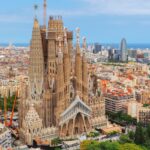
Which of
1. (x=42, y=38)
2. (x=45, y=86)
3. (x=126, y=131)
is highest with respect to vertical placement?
(x=42, y=38)

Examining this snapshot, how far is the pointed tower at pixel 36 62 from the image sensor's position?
27891mm

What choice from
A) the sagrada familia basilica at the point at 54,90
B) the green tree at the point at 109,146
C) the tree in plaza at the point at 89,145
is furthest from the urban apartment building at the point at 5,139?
the green tree at the point at 109,146

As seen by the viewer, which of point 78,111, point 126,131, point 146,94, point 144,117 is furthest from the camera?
point 146,94

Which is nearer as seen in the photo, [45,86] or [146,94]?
[45,86]

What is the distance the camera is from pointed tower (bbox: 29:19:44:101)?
1098 inches

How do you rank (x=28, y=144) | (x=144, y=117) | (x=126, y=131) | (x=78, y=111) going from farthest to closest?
(x=144, y=117), (x=126, y=131), (x=78, y=111), (x=28, y=144)

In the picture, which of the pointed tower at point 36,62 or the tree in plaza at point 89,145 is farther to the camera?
the pointed tower at point 36,62

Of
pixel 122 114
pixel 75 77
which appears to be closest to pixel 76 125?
pixel 75 77

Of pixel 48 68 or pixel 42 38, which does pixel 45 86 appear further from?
pixel 42 38

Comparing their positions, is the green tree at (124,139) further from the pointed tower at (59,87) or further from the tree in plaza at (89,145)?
the pointed tower at (59,87)

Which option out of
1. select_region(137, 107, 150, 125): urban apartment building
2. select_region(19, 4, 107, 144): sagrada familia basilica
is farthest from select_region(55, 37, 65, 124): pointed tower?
select_region(137, 107, 150, 125): urban apartment building

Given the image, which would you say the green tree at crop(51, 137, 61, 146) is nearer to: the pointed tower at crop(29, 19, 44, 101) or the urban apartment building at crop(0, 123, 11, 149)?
the urban apartment building at crop(0, 123, 11, 149)

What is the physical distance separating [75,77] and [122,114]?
825cm

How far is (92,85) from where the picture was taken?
31.3m
